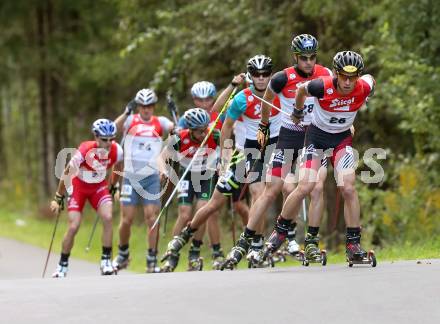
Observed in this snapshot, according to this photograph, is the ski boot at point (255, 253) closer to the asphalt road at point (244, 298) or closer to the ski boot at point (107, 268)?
the asphalt road at point (244, 298)

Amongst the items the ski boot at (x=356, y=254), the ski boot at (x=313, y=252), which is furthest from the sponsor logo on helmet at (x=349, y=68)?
the ski boot at (x=313, y=252)

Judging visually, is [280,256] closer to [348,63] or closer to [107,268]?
[107,268]

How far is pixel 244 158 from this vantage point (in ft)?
47.0

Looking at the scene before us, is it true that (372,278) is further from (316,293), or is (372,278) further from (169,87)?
(169,87)

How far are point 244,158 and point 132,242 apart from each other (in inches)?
470

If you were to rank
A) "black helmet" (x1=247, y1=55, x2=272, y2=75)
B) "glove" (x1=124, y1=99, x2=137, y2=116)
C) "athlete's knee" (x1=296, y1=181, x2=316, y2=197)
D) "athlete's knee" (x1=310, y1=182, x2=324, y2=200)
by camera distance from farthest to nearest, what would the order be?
"glove" (x1=124, y1=99, x2=137, y2=116)
"black helmet" (x1=247, y1=55, x2=272, y2=75)
"athlete's knee" (x1=310, y1=182, x2=324, y2=200)
"athlete's knee" (x1=296, y1=181, x2=316, y2=197)

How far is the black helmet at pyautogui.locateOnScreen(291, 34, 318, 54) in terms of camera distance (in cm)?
1288

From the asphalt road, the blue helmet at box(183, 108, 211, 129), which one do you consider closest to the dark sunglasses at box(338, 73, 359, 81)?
the asphalt road

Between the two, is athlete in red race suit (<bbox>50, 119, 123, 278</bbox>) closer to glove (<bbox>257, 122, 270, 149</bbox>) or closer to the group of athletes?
the group of athletes

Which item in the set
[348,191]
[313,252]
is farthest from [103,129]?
[348,191]

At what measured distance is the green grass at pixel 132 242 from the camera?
15.7 m

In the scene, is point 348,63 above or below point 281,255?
above

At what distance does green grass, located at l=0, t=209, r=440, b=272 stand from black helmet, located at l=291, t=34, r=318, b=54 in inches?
111

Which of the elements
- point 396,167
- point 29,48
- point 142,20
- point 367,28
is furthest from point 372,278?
point 29,48
